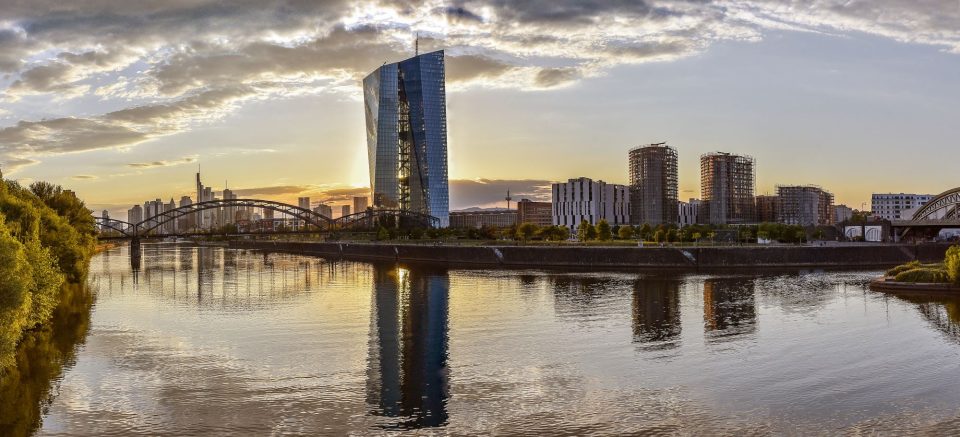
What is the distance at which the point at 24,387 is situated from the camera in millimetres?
21969

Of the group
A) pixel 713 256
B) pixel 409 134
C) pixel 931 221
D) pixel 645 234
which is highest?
pixel 409 134

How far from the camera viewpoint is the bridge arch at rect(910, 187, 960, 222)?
128 m

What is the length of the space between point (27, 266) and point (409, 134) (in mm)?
159418

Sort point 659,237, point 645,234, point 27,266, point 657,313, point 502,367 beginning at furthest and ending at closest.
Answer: point 645,234
point 659,237
point 657,313
point 27,266
point 502,367

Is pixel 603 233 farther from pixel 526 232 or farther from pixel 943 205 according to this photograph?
pixel 943 205

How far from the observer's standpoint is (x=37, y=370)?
2444 cm

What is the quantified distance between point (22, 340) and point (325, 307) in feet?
A: 55.9

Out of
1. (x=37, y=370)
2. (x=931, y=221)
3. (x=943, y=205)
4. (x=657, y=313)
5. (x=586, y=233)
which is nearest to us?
(x=37, y=370)

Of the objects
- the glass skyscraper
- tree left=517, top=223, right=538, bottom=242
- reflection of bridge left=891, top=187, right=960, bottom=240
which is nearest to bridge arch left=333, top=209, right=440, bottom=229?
the glass skyscraper

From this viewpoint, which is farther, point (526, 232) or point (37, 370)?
point (526, 232)

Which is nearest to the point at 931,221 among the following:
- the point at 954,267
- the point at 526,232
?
the point at 526,232

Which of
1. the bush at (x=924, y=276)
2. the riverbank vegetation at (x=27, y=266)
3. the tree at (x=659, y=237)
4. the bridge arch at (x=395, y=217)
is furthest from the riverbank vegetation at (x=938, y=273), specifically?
the bridge arch at (x=395, y=217)

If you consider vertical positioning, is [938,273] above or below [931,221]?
below

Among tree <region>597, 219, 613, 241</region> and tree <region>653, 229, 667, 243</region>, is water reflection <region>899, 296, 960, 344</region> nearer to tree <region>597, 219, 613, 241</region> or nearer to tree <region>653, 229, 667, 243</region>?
tree <region>653, 229, 667, 243</region>
